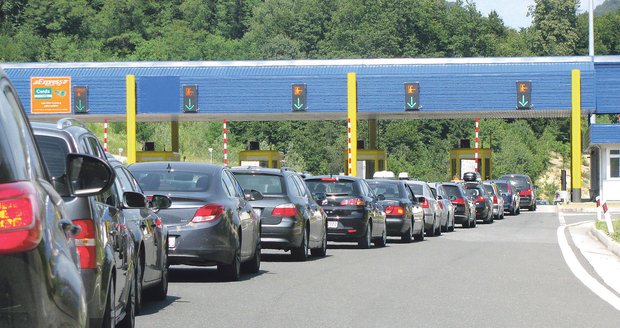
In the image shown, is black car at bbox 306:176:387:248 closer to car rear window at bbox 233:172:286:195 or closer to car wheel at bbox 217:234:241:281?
car rear window at bbox 233:172:286:195

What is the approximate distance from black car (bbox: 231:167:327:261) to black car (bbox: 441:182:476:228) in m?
19.3

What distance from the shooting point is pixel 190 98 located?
187ft

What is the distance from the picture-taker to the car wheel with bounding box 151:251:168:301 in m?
13.6

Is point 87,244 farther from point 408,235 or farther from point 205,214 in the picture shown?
point 408,235

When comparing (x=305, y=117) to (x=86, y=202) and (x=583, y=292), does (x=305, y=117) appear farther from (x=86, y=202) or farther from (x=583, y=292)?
(x=86, y=202)

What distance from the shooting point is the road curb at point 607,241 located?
78.9 ft

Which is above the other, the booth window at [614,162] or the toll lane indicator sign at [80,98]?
the toll lane indicator sign at [80,98]

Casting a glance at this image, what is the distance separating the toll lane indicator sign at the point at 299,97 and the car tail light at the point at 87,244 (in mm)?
48355

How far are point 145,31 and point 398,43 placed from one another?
29337 mm

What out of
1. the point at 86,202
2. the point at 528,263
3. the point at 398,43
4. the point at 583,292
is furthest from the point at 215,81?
the point at 398,43

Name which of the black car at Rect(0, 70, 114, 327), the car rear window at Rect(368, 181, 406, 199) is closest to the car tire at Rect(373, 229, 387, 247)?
the car rear window at Rect(368, 181, 406, 199)

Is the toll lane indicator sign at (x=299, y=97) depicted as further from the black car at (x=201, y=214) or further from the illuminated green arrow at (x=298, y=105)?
the black car at (x=201, y=214)

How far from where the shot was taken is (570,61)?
57406mm

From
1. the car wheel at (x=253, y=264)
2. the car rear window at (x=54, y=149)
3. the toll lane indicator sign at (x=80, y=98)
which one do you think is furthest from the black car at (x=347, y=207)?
the toll lane indicator sign at (x=80, y=98)
